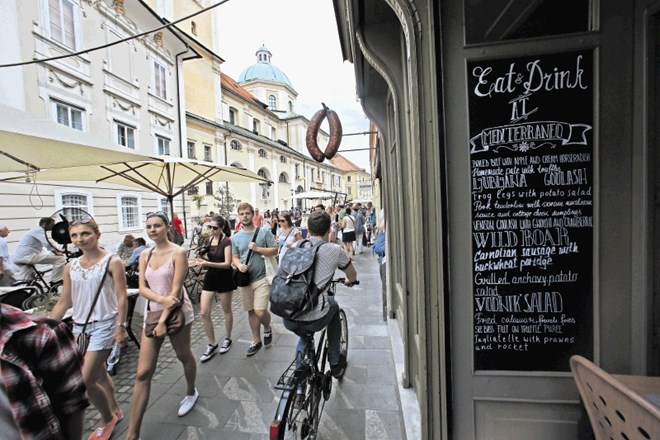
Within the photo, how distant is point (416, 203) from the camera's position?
6.10ft

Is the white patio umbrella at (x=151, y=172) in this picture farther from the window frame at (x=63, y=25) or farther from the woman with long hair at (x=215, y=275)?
the window frame at (x=63, y=25)

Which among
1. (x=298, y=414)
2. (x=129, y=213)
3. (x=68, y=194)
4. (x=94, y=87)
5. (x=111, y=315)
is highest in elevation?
(x=94, y=87)

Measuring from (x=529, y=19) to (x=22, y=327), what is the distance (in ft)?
9.24

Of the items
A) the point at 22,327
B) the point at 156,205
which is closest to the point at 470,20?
the point at 22,327

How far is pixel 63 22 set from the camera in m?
12.3

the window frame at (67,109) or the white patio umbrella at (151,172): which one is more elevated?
the window frame at (67,109)

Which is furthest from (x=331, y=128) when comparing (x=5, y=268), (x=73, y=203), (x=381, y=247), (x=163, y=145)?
(x=163, y=145)

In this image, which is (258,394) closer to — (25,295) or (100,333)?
(100,333)

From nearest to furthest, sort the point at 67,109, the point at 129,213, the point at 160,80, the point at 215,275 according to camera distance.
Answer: the point at 215,275 → the point at 67,109 → the point at 129,213 → the point at 160,80

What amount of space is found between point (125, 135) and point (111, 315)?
1585cm

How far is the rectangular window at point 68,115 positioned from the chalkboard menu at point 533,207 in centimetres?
1506

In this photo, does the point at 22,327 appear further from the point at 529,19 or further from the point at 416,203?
the point at 529,19

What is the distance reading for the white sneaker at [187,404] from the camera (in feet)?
9.46

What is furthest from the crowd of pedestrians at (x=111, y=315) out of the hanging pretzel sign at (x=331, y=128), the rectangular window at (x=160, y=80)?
the rectangular window at (x=160, y=80)
